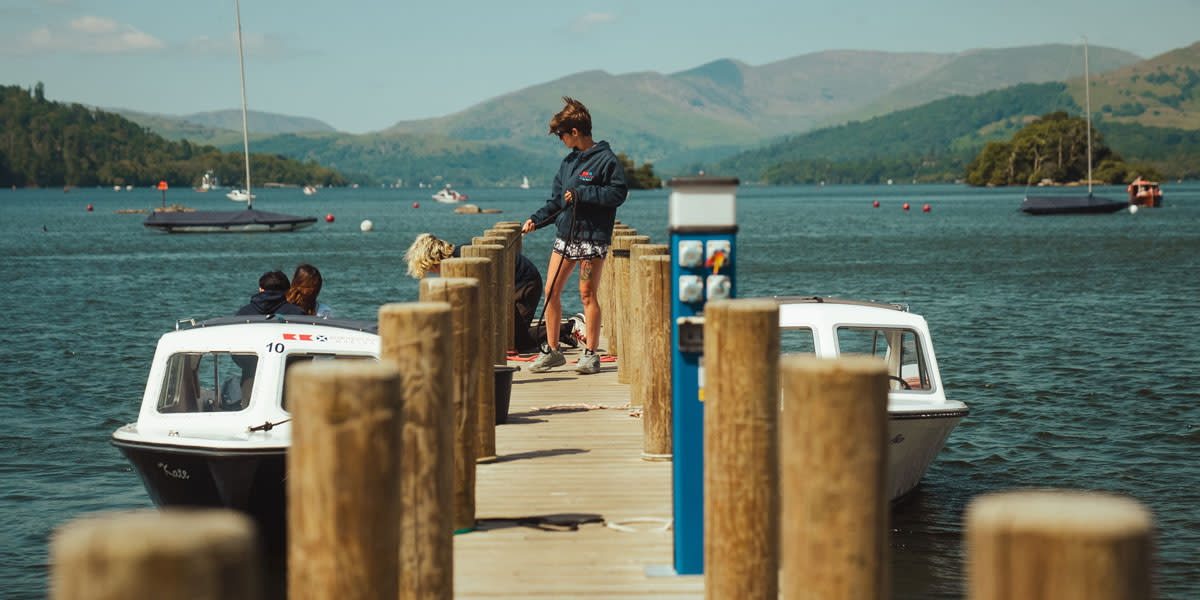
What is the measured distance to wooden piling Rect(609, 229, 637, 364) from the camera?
12.5 metres

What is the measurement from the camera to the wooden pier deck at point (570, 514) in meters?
5.83

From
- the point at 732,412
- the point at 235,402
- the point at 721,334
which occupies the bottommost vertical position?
the point at 235,402

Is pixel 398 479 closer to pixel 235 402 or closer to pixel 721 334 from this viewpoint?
pixel 721 334

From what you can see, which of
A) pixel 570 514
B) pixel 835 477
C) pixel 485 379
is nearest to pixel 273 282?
pixel 485 379

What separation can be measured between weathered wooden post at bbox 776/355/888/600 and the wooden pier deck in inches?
84.3

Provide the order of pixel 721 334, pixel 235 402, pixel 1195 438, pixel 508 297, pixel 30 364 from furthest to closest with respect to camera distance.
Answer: pixel 30 364 → pixel 1195 438 → pixel 508 297 → pixel 235 402 → pixel 721 334

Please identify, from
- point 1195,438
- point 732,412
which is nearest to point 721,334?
point 732,412

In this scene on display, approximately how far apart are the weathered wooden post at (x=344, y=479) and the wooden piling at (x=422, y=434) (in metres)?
1.10

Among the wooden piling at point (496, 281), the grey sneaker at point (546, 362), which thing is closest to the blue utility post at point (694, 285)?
the wooden piling at point (496, 281)

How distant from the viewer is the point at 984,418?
18.5 metres

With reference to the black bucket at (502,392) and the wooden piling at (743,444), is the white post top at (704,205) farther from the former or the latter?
the black bucket at (502,392)

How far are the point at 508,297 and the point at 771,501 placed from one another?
8.88 metres

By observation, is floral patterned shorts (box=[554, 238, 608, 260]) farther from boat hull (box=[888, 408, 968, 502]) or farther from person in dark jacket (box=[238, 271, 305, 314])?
boat hull (box=[888, 408, 968, 502])

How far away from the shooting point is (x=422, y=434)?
475 centimetres
